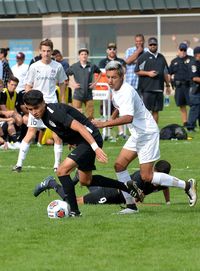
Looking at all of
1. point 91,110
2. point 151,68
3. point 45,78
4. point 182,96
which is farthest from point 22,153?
point 182,96

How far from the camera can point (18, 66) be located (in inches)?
1007

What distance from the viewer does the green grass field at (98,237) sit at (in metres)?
8.63

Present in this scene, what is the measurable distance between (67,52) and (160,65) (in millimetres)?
16990

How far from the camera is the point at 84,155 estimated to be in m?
11.2

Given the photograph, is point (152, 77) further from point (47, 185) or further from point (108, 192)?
point (47, 185)

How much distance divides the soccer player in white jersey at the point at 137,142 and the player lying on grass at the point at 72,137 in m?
0.41

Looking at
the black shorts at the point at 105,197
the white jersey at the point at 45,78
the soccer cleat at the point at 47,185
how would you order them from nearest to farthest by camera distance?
the soccer cleat at the point at 47,185 → the black shorts at the point at 105,197 → the white jersey at the point at 45,78

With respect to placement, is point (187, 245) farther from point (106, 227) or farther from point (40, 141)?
point (40, 141)

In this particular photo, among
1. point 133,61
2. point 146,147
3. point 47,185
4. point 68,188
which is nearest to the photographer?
point 68,188

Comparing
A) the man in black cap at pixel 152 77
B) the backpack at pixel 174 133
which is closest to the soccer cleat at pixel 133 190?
the backpack at pixel 174 133

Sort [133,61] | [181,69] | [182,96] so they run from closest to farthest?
[133,61], [182,96], [181,69]

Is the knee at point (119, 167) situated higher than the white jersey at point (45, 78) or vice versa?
the white jersey at point (45, 78)

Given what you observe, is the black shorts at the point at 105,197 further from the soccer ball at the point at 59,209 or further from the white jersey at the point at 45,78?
the white jersey at the point at 45,78

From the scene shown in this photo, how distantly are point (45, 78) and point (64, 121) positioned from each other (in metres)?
6.33
